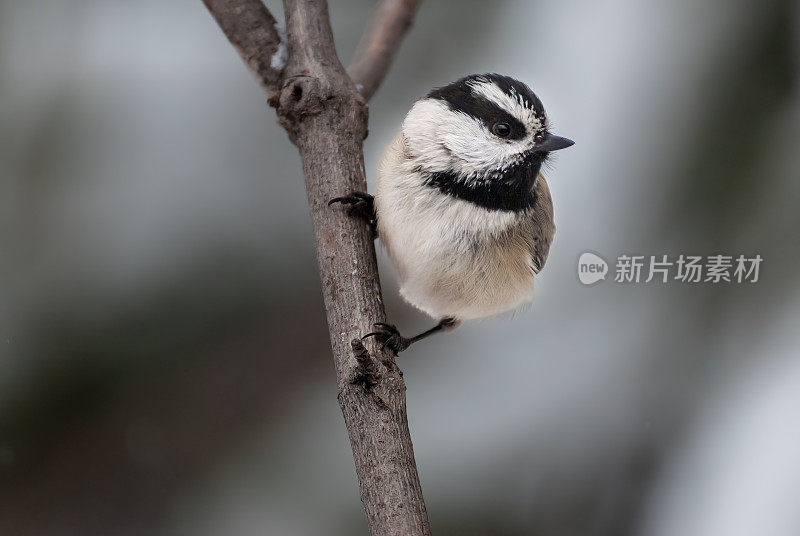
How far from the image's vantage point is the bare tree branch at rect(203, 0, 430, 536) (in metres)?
0.83

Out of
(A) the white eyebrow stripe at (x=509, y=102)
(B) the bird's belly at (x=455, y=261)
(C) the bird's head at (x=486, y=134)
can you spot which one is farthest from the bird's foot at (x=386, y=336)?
(A) the white eyebrow stripe at (x=509, y=102)

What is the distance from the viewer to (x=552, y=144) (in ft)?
3.56

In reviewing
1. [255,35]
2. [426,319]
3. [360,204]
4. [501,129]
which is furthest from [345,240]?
[426,319]

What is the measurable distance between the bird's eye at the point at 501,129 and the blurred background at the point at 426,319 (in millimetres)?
534

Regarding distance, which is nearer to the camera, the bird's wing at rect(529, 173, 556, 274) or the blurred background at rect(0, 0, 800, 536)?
the bird's wing at rect(529, 173, 556, 274)

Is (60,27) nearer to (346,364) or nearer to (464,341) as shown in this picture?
(464,341)

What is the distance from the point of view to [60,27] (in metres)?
1.83

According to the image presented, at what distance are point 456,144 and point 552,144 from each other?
5.8 inches

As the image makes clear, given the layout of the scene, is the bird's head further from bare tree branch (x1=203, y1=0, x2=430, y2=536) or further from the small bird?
bare tree branch (x1=203, y1=0, x2=430, y2=536)

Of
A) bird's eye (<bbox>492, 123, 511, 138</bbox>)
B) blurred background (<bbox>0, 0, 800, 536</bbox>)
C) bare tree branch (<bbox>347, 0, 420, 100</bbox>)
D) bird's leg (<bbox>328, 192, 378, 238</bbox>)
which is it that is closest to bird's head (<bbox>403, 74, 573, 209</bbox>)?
bird's eye (<bbox>492, 123, 511, 138</bbox>)

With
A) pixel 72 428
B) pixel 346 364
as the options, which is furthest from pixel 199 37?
pixel 346 364

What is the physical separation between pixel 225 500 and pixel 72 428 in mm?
397

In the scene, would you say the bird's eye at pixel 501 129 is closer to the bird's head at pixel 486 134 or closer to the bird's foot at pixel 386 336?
the bird's head at pixel 486 134

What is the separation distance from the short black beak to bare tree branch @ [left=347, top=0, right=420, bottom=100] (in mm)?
370
